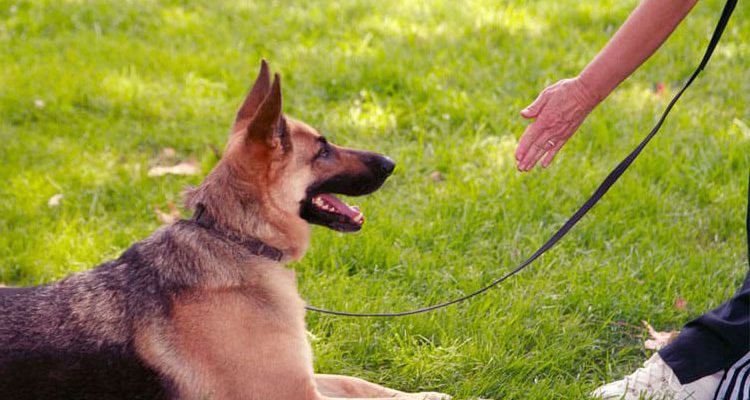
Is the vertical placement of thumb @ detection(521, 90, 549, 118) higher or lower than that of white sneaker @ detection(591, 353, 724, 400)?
higher

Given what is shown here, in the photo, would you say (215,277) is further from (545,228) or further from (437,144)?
(437,144)

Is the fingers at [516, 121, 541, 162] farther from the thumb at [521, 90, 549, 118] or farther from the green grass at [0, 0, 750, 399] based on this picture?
the green grass at [0, 0, 750, 399]

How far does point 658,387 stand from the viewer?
3488mm

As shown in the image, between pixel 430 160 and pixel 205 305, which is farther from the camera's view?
pixel 430 160

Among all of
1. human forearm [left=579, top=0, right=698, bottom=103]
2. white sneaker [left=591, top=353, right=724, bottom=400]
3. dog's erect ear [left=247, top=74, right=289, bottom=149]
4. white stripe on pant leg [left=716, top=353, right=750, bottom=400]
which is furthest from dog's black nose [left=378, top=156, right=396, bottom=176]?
white stripe on pant leg [left=716, top=353, right=750, bottom=400]

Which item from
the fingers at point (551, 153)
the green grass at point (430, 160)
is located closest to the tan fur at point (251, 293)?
the green grass at point (430, 160)

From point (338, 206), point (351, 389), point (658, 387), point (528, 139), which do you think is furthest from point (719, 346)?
point (338, 206)

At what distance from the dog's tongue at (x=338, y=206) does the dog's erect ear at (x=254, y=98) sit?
50 cm

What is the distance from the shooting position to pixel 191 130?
5.91 metres

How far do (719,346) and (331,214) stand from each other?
179cm

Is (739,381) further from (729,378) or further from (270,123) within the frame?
(270,123)

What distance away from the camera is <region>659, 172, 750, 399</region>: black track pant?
3301 millimetres

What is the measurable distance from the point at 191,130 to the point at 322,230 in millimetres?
1747


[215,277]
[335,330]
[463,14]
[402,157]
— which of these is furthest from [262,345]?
[463,14]
